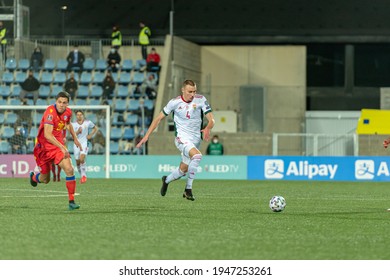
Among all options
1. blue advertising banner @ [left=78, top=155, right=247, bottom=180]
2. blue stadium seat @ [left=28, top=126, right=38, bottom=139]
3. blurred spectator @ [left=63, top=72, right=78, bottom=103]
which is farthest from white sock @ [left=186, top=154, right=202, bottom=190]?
blurred spectator @ [left=63, top=72, right=78, bottom=103]

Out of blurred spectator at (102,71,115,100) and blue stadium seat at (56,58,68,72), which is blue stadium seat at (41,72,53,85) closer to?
blue stadium seat at (56,58,68,72)

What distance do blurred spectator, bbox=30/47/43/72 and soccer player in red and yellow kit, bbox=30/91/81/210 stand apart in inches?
1038

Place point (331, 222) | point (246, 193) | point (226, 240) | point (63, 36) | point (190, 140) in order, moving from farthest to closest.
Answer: point (63, 36) < point (246, 193) < point (190, 140) < point (331, 222) < point (226, 240)

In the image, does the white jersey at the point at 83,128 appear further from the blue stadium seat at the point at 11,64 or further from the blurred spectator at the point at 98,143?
the blue stadium seat at the point at 11,64

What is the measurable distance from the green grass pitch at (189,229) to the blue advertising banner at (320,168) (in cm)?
1451

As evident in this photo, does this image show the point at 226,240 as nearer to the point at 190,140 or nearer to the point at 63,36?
the point at 190,140

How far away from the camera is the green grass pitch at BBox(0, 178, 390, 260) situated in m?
10.8

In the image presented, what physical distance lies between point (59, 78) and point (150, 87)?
13.1 ft

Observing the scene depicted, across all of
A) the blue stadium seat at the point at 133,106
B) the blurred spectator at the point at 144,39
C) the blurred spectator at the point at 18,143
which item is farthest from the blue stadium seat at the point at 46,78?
Answer: the blurred spectator at the point at 18,143

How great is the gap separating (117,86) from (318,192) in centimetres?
1807

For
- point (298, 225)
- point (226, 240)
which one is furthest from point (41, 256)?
point (298, 225)

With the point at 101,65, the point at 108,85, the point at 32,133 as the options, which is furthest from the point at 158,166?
the point at 101,65

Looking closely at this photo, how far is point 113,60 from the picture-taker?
142 ft

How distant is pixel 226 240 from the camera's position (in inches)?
474
